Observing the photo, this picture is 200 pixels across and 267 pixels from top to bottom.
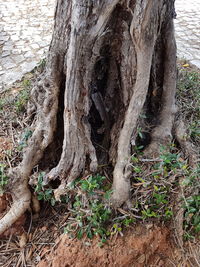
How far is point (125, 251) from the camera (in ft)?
6.71

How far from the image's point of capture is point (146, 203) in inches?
85.1

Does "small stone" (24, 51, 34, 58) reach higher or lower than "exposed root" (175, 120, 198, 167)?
higher

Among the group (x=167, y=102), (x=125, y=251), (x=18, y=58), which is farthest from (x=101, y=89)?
(x=18, y=58)

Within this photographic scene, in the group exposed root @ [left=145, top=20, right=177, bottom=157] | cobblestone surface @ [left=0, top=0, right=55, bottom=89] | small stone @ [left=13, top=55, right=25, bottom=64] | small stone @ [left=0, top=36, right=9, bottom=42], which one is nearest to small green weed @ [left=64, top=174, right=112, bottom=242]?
exposed root @ [left=145, top=20, right=177, bottom=157]

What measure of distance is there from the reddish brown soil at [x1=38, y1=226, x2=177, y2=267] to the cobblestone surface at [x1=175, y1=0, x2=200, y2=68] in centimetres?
329

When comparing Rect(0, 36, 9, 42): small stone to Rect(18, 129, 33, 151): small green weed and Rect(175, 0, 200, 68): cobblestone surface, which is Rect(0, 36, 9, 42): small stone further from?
Rect(18, 129, 33, 151): small green weed

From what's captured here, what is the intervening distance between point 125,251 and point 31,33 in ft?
15.9

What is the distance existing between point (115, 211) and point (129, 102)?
2.92ft

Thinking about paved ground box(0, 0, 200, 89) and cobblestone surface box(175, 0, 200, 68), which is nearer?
paved ground box(0, 0, 200, 89)

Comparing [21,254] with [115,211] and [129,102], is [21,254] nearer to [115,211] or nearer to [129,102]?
[115,211]

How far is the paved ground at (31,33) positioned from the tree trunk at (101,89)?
1964 mm

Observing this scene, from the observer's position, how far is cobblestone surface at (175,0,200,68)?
494 cm

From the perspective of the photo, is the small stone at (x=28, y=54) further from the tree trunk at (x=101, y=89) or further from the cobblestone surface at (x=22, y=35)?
the tree trunk at (x=101, y=89)

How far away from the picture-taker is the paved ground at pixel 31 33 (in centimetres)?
454
